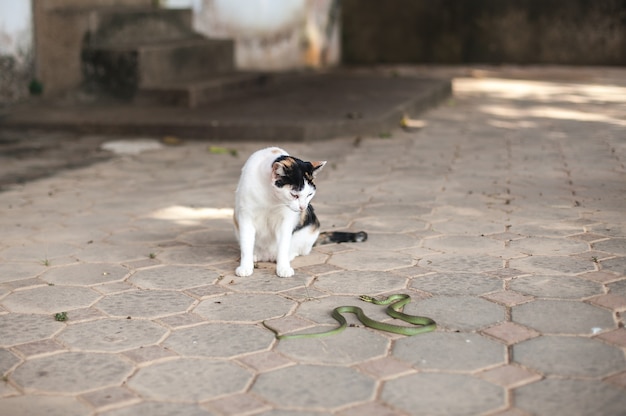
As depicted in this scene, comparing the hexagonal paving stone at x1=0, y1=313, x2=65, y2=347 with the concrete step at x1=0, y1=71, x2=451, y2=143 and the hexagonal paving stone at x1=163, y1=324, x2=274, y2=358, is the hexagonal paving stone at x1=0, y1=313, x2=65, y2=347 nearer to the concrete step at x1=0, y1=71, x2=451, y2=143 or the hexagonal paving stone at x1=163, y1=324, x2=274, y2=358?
the hexagonal paving stone at x1=163, y1=324, x2=274, y2=358

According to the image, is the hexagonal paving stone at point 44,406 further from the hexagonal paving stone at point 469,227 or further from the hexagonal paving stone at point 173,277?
the hexagonal paving stone at point 469,227

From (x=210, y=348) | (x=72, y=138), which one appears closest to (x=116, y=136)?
(x=72, y=138)

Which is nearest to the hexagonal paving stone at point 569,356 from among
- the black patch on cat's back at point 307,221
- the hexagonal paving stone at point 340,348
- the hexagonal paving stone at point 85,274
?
the hexagonal paving stone at point 340,348

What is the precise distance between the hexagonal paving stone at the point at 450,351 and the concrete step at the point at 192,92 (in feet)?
21.7

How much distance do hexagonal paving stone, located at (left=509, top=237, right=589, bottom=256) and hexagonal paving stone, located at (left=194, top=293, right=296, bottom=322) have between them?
1546 millimetres

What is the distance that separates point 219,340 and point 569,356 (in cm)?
140

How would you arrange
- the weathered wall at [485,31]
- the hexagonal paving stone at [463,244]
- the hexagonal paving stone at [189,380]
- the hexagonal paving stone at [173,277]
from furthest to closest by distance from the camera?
the weathered wall at [485,31], the hexagonal paving stone at [463,244], the hexagonal paving stone at [173,277], the hexagonal paving stone at [189,380]

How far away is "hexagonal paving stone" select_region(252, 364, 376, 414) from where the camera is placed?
303 centimetres

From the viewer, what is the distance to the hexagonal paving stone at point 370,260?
4586 millimetres

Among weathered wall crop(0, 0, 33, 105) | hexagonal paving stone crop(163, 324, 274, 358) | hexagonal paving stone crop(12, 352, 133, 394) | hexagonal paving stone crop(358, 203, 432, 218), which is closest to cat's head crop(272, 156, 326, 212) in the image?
hexagonal paving stone crop(163, 324, 274, 358)

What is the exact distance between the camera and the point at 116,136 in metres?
8.87

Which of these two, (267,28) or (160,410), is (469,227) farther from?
(267,28)

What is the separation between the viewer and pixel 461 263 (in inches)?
182

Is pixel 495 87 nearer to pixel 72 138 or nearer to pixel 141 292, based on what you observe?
pixel 72 138
